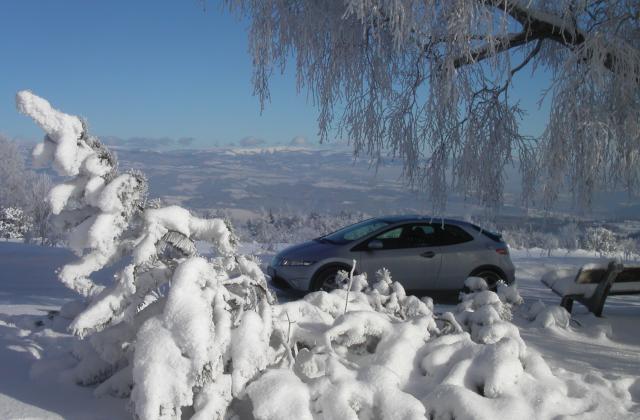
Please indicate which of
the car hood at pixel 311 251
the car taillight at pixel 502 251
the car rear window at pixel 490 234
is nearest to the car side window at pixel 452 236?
the car rear window at pixel 490 234

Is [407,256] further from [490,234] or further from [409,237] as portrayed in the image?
[490,234]

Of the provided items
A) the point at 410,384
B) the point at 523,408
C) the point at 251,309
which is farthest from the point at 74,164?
the point at 523,408

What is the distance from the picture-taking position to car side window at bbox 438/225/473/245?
1002 centimetres

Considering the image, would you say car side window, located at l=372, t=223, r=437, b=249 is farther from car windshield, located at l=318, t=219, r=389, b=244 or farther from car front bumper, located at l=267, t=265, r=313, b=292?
car front bumper, located at l=267, t=265, r=313, b=292

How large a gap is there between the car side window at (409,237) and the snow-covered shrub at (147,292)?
5921 millimetres

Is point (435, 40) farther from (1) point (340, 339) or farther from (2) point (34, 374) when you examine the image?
(2) point (34, 374)

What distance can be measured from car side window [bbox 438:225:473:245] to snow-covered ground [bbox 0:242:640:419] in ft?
4.10

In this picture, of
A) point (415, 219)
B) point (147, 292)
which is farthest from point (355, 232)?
point (147, 292)

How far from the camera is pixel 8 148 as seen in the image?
119 feet

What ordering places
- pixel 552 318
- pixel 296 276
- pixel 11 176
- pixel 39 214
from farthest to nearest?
pixel 11 176 < pixel 39 214 < pixel 296 276 < pixel 552 318

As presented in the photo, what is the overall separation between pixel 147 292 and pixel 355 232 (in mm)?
6559

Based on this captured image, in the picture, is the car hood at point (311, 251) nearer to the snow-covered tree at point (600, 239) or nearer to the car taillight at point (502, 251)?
the car taillight at point (502, 251)

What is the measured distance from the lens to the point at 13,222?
29.8 metres

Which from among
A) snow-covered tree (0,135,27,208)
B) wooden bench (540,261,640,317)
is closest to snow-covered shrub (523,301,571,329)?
wooden bench (540,261,640,317)
